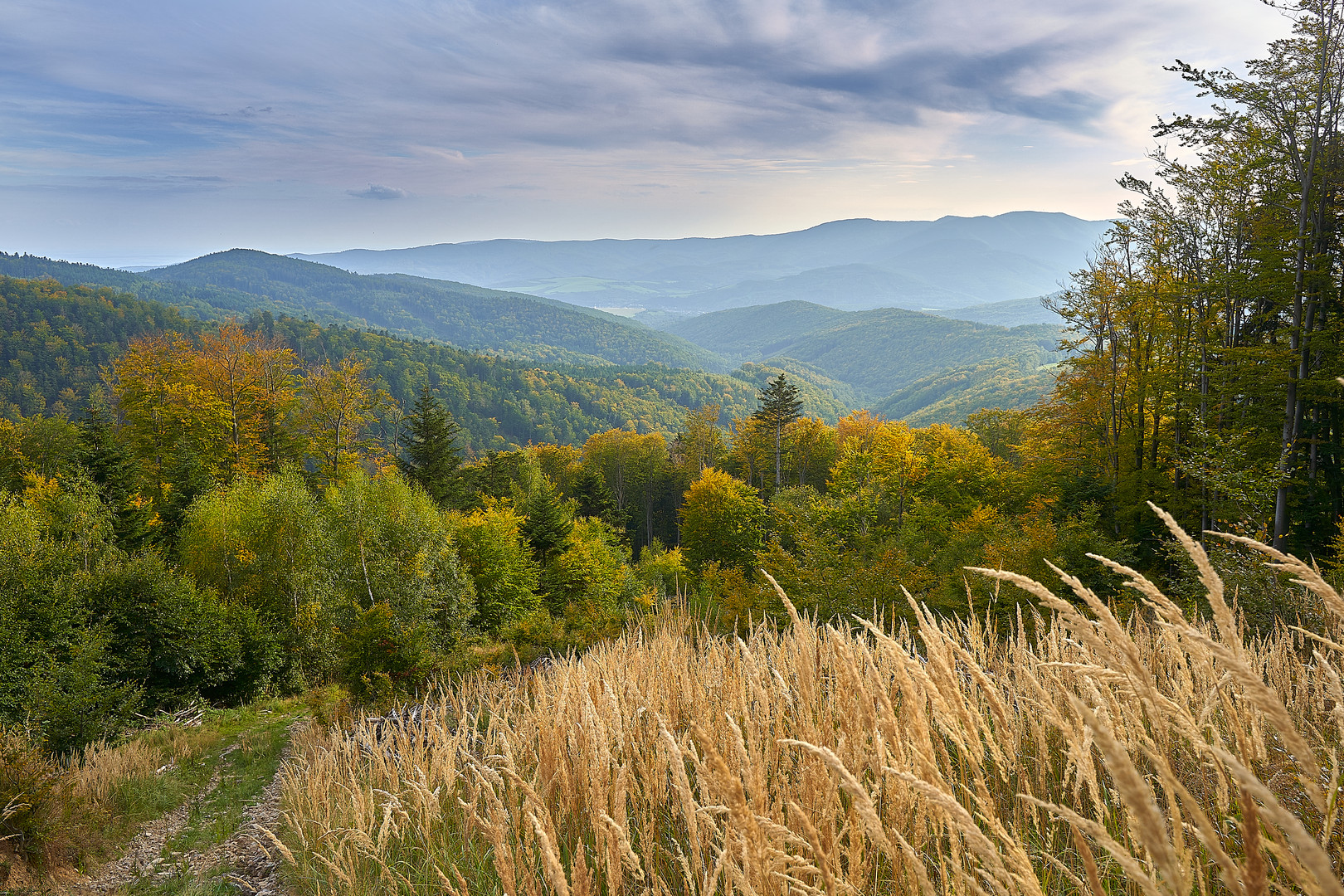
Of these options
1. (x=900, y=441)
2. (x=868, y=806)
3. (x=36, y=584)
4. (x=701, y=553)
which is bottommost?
(x=701, y=553)

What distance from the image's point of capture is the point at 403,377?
135 meters

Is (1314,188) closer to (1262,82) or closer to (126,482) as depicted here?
(1262,82)

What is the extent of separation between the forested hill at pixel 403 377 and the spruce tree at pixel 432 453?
2118 inches

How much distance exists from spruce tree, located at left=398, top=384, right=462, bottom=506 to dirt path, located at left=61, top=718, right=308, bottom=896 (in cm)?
2826

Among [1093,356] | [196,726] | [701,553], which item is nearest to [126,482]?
[196,726]

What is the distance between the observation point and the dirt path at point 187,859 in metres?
7.24

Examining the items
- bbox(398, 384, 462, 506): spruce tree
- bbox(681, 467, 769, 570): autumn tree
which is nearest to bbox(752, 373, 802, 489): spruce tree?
bbox(681, 467, 769, 570): autumn tree

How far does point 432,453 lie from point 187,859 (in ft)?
105

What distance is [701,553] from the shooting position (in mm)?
40594

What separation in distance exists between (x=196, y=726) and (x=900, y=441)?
104 feet

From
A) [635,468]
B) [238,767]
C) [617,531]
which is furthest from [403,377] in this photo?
[238,767]

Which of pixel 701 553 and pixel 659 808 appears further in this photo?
pixel 701 553

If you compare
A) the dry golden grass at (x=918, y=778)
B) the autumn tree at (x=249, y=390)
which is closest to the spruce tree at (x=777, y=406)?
the autumn tree at (x=249, y=390)

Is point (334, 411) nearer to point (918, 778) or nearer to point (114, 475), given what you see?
point (114, 475)
